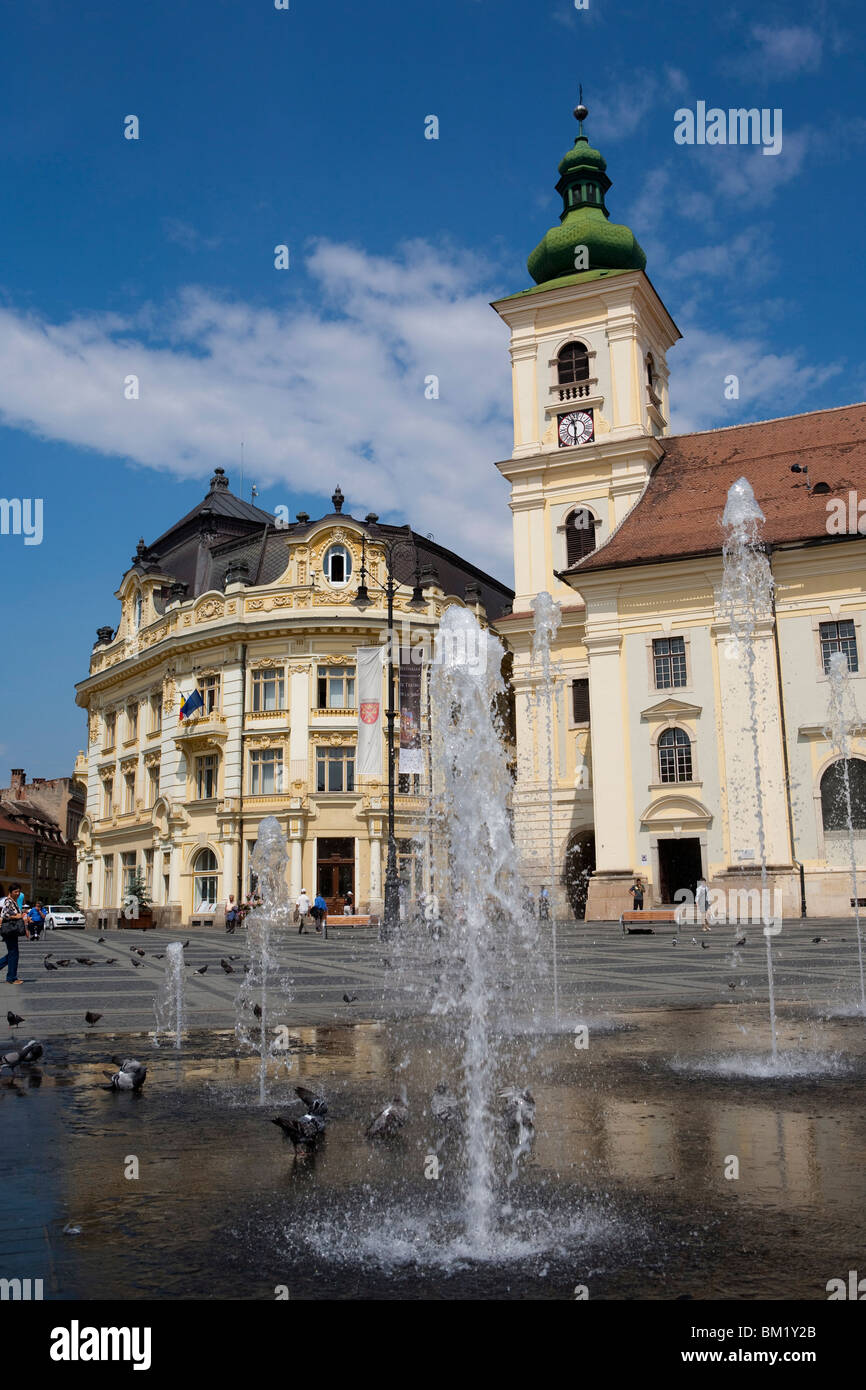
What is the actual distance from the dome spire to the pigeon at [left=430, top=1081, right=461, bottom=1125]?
39.8 metres

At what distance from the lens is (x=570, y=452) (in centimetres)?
3956

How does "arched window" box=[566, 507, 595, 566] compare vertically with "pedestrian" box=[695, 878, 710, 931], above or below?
above

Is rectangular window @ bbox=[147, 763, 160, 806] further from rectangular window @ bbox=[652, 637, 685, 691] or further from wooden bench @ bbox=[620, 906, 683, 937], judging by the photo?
wooden bench @ bbox=[620, 906, 683, 937]

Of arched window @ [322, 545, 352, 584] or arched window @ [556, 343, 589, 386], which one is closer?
arched window @ [556, 343, 589, 386]

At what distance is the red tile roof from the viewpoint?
A: 112 feet

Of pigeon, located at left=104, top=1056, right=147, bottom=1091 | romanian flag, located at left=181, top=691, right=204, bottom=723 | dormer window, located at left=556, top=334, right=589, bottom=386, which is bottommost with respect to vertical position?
pigeon, located at left=104, top=1056, right=147, bottom=1091

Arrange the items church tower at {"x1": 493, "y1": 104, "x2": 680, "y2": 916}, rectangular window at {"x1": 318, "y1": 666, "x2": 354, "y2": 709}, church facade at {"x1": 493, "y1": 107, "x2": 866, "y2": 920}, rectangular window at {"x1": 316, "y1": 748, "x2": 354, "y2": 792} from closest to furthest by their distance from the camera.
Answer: church facade at {"x1": 493, "y1": 107, "x2": 866, "y2": 920} < church tower at {"x1": 493, "y1": 104, "x2": 680, "y2": 916} < rectangular window at {"x1": 316, "y1": 748, "x2": 354, "y2": 792} < rectangular window at {"x1": 318, "y1": 666, "x2": 354, "y2": 709}

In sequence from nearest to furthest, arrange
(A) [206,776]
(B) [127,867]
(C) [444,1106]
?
(C) [444,1106] < (A) [206,776] < (B) [127,867]

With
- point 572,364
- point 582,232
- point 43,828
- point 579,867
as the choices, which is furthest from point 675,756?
point 43,828

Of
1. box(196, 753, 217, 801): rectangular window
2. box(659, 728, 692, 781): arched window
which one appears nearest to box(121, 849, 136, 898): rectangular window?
box(196, 753, 217, 801): rectangular window

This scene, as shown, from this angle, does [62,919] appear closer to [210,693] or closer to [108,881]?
[108,881]

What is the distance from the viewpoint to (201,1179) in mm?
4648

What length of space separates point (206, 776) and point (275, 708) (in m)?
4.71

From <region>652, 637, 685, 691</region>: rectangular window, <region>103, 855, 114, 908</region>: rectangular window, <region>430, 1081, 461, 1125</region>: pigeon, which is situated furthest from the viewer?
<region>103, 855, 114, 908</region>: rectangular window
